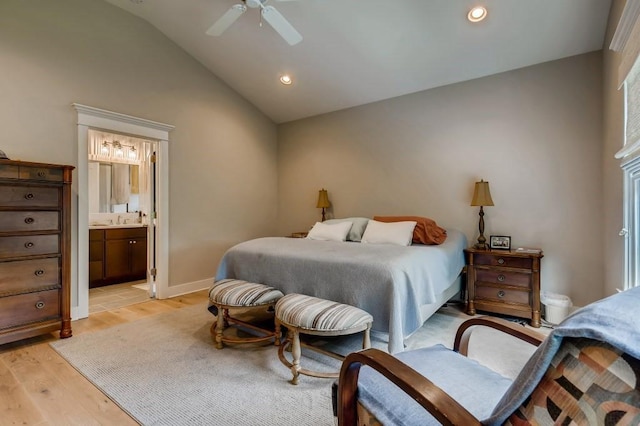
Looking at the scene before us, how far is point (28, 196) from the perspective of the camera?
8.43 feet

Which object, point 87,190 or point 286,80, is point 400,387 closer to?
point 87,190

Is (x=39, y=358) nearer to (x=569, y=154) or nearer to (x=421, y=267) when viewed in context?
(x=421, y=267)

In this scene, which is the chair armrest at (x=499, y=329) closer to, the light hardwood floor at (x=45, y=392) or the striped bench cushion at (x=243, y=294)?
the striped bench cushion at (x=243, y=294)

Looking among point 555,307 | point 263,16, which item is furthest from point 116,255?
point 555,307

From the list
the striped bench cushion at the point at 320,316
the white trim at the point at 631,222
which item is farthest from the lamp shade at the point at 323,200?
the white trim at the point at 631,222

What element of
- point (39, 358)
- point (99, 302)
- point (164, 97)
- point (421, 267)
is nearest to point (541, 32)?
point (421, 267)

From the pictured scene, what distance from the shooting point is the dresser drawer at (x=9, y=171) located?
2428 mm

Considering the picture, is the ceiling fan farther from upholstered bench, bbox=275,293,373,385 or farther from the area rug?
the area rug

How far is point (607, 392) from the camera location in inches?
23.6

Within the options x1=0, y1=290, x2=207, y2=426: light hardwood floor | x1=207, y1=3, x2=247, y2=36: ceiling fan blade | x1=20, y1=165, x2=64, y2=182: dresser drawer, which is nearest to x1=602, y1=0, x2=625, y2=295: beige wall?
x1=207, y1=3, x2=247, y2=36: ceiling fan blade

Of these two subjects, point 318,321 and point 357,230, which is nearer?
point 318,321

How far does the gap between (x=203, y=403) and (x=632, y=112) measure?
124 inches

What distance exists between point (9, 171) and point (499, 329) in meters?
3.48

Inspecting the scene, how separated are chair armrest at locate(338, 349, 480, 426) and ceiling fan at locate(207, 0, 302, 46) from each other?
8.78 feet
